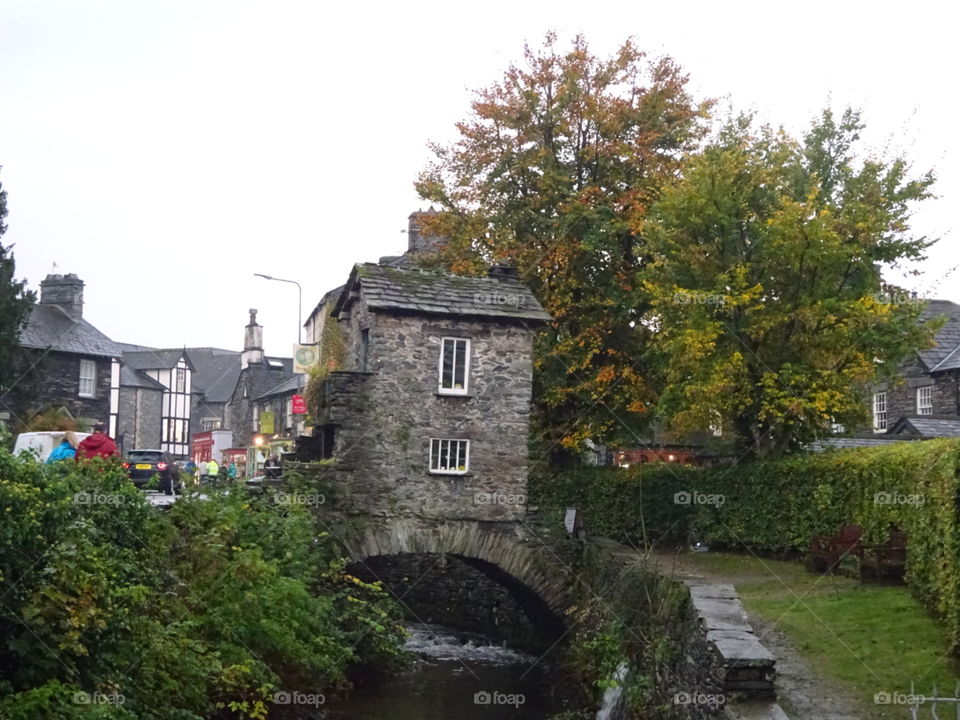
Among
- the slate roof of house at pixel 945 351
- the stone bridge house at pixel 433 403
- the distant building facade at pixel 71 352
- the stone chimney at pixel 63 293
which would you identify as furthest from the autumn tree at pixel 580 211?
the stone chimney at pixel 63 293

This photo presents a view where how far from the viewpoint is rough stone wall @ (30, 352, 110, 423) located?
5269cm

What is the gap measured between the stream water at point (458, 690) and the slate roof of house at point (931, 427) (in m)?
17.4

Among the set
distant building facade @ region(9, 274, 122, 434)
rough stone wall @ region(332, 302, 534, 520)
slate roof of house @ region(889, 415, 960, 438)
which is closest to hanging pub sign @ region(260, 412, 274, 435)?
distant building facade @ region(9, 274, 122, 434)

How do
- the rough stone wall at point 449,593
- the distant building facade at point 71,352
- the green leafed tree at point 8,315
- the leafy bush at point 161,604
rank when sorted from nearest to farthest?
the leafy bush at point 161,604 → the rough stone wall at point 449,593 → the green leafed tree at point 8,315 → the distant building facade at point 71,352

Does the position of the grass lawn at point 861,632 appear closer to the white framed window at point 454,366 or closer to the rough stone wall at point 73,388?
the white framed window at point 454,366

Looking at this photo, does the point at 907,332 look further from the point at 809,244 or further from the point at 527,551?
the point at 527,551

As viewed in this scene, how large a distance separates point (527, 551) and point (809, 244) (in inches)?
361

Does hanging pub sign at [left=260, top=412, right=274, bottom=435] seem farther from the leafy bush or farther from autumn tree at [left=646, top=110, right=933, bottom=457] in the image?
the leafy bush

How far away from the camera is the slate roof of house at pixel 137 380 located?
72688 mm

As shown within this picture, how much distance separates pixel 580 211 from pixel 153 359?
2167 inches

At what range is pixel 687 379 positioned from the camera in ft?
88.6

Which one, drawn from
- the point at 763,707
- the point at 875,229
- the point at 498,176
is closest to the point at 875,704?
the point at 763,707

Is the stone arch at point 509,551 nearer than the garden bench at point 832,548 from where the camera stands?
A: No

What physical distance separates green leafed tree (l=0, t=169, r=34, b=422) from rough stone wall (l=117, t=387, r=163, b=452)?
1158 inches
